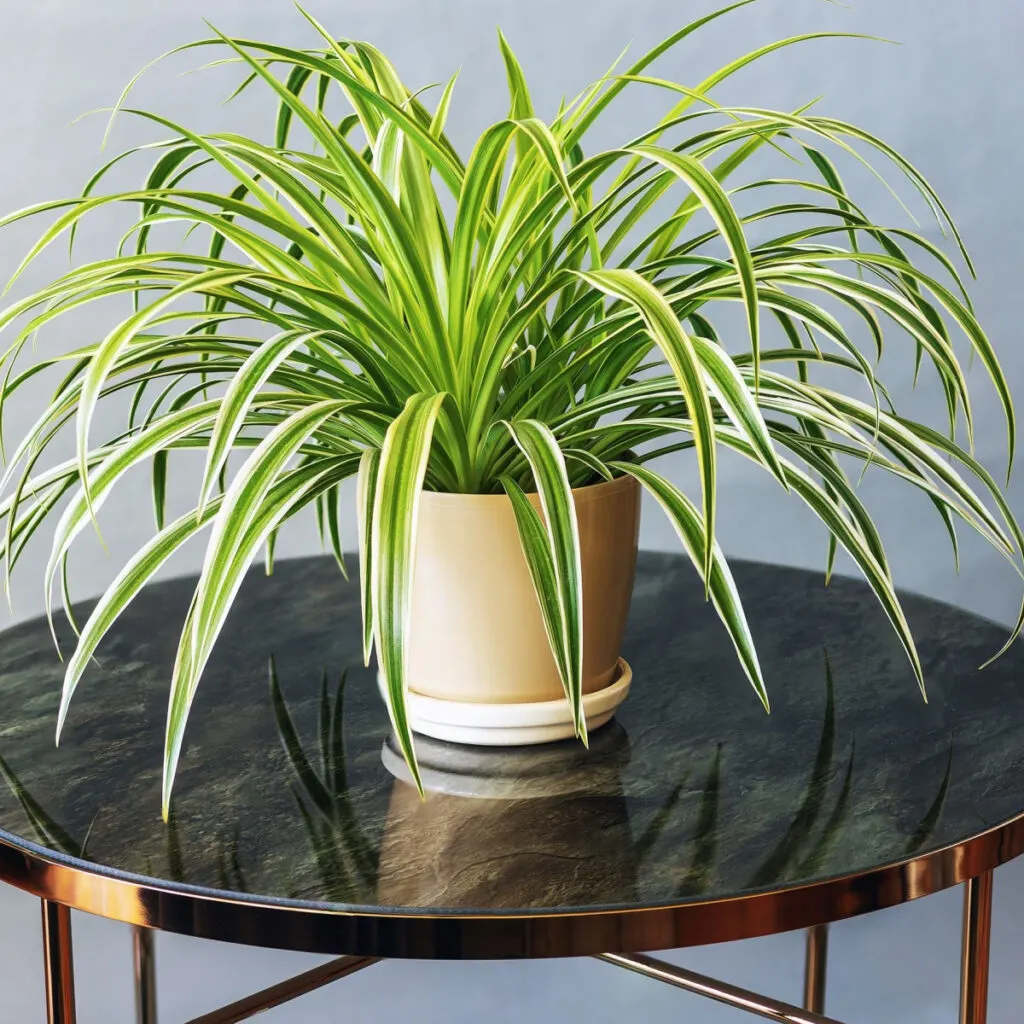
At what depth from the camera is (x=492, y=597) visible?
2.91ft

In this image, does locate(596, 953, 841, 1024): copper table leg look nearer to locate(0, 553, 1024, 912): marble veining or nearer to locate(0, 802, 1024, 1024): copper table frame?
locate(0, 553, 1024, 912): marble veining

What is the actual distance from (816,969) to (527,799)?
2.71ft

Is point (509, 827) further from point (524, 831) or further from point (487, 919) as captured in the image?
point (487, 919)

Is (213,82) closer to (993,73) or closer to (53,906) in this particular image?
(993,73)

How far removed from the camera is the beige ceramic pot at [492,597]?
88 centimetres

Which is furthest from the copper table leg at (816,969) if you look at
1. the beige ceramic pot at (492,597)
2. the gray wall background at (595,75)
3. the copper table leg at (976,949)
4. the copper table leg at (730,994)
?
the beige ceramic pot at (492,597)

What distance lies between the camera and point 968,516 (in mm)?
949

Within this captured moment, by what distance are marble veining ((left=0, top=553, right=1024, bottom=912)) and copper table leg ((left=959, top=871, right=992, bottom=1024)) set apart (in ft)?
0.23

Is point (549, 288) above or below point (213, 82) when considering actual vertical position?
below

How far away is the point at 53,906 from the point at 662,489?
469 millimetres

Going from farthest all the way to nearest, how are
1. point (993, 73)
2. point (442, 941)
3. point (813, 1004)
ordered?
point (993, 73)
point (813, 1004)
point (442, 941)

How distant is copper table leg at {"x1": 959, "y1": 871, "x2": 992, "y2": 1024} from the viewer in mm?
854

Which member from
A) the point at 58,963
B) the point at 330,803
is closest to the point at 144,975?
the point at 58,963

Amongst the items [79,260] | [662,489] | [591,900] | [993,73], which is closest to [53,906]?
[591,900]
